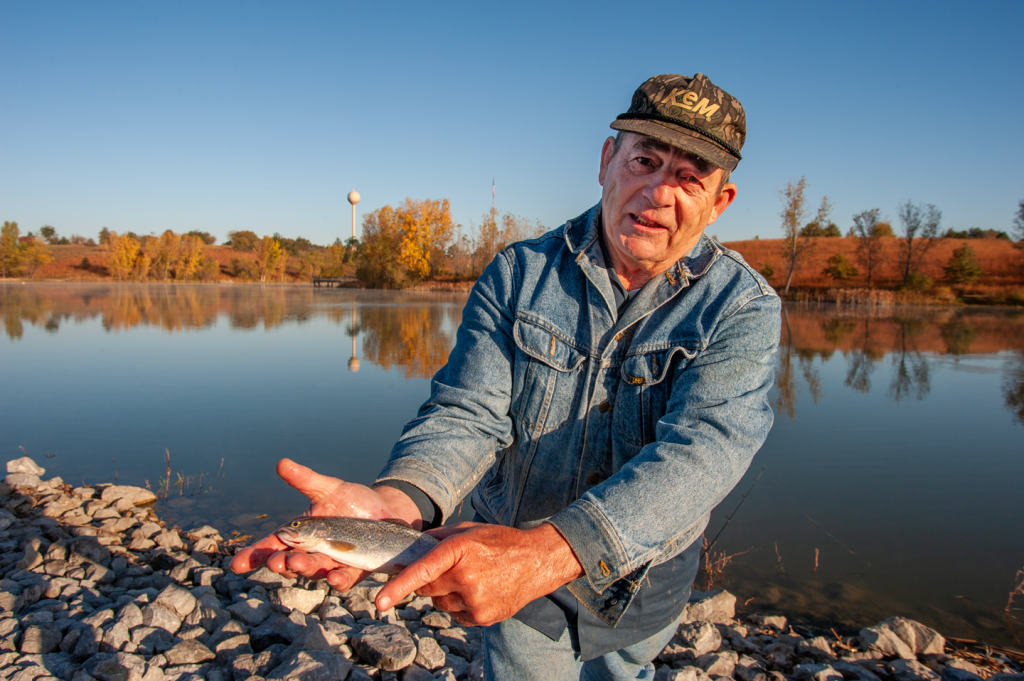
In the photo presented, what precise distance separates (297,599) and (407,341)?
1403 cm

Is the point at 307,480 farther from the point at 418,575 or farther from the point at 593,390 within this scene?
the point at 593,390

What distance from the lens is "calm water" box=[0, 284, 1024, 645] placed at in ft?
16.5

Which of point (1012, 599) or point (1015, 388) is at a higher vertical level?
point (1015, 388)

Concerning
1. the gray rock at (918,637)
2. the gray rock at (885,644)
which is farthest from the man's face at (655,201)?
the gray rock at (918,637)

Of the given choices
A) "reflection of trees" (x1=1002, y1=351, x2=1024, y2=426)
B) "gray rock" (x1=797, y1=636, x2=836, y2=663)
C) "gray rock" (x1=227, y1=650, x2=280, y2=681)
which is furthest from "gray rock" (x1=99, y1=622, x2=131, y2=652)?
"reflection of trees" (x1=1002, y1=351, x2=1024, y2=426)

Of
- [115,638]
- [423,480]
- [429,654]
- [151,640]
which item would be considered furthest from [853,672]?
A: [115,638]

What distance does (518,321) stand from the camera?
1.99m

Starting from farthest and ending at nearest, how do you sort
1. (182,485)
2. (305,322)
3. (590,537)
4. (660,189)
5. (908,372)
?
(305,322)
(908,372)
(182,485)
(660,189)
(590,537)

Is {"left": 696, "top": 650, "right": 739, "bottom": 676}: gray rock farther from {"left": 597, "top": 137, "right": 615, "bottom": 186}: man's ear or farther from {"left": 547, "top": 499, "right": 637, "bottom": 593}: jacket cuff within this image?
{"left": 597, "top": 137, "right": 615, "bottom": 186}: man's ear

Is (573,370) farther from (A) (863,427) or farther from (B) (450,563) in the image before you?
(A) (863,427)

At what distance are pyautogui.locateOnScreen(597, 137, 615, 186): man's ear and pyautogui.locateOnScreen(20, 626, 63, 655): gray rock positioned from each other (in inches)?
144

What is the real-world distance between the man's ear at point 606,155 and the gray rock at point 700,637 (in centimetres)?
293

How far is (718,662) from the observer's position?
3279 millimetres

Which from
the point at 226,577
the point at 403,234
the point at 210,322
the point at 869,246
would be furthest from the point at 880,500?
the point at 403,234
